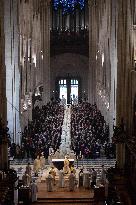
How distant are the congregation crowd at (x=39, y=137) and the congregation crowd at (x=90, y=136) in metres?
1.21

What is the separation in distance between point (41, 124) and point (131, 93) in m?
16.1

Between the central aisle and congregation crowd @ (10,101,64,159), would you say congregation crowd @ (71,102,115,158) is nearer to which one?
the central aisle

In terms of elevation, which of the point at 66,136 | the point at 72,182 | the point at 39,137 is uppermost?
the point at 39,137

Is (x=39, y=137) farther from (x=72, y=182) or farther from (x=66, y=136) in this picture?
(x=72, y=182)

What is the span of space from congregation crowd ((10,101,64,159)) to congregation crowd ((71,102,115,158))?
1.21m

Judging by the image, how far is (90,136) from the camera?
31.7 metres

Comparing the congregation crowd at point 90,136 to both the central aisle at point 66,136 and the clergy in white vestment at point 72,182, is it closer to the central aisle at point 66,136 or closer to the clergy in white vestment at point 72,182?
the central aisle at point 66,136

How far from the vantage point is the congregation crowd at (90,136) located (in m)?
28.3

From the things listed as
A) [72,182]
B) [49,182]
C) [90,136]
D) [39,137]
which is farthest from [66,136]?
[49,182]

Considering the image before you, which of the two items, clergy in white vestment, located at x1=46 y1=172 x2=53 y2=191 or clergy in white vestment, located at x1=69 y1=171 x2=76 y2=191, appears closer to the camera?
clergy in white vestment, located at x1=46 y1=172 x2=53 y2=191

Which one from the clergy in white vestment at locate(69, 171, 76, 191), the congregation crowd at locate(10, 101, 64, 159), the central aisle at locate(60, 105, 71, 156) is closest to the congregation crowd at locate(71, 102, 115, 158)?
the central aisle at locate(60, 105, 71, 156)

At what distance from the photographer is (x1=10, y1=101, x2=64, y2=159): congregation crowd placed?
28172 millimetres

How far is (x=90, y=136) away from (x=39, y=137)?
3.22 m

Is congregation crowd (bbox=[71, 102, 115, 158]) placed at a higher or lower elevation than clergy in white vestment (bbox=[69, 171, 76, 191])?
higher
